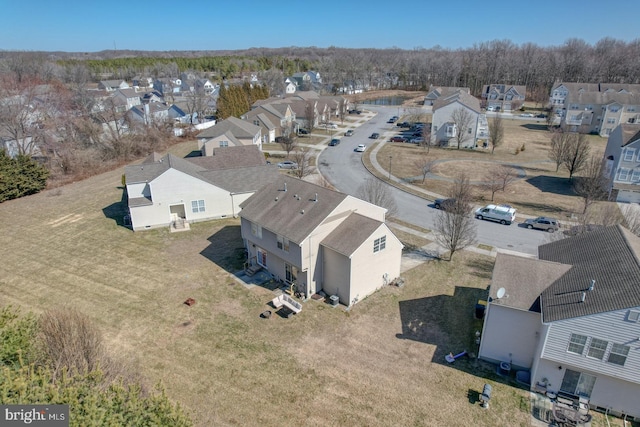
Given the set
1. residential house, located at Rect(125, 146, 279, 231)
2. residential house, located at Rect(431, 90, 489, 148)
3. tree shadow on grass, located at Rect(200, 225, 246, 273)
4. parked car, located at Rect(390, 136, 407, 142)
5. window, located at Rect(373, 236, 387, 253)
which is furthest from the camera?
parked car, located at Rect(390, 136, 407, 142)

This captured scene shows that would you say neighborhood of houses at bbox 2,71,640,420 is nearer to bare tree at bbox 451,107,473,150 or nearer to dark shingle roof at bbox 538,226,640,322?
dark shingle roof at bbox 538,226,640,322

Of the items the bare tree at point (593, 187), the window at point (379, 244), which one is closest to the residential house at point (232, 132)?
the window at point (379, 244)

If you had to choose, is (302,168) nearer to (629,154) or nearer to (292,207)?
(292,207)

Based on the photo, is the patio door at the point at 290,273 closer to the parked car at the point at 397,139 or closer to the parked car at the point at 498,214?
the parked car at the point at 498,214

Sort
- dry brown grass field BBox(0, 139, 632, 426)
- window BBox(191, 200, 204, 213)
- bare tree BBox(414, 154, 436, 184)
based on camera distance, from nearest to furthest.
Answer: dry brown grass field BBox(0, 139, 632, 426), window BBox(191, 200, 204, 213), bare tree BBox(414, 154, 436, 184)

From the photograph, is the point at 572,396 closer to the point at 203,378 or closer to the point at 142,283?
the point at 203,378

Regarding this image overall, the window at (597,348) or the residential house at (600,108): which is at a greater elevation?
the residential house at (600,108)

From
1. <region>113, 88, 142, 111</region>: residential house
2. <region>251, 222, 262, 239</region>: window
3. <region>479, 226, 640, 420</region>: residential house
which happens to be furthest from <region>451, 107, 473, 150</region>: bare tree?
<region>113, 88, 142, 111</region>: residential house
